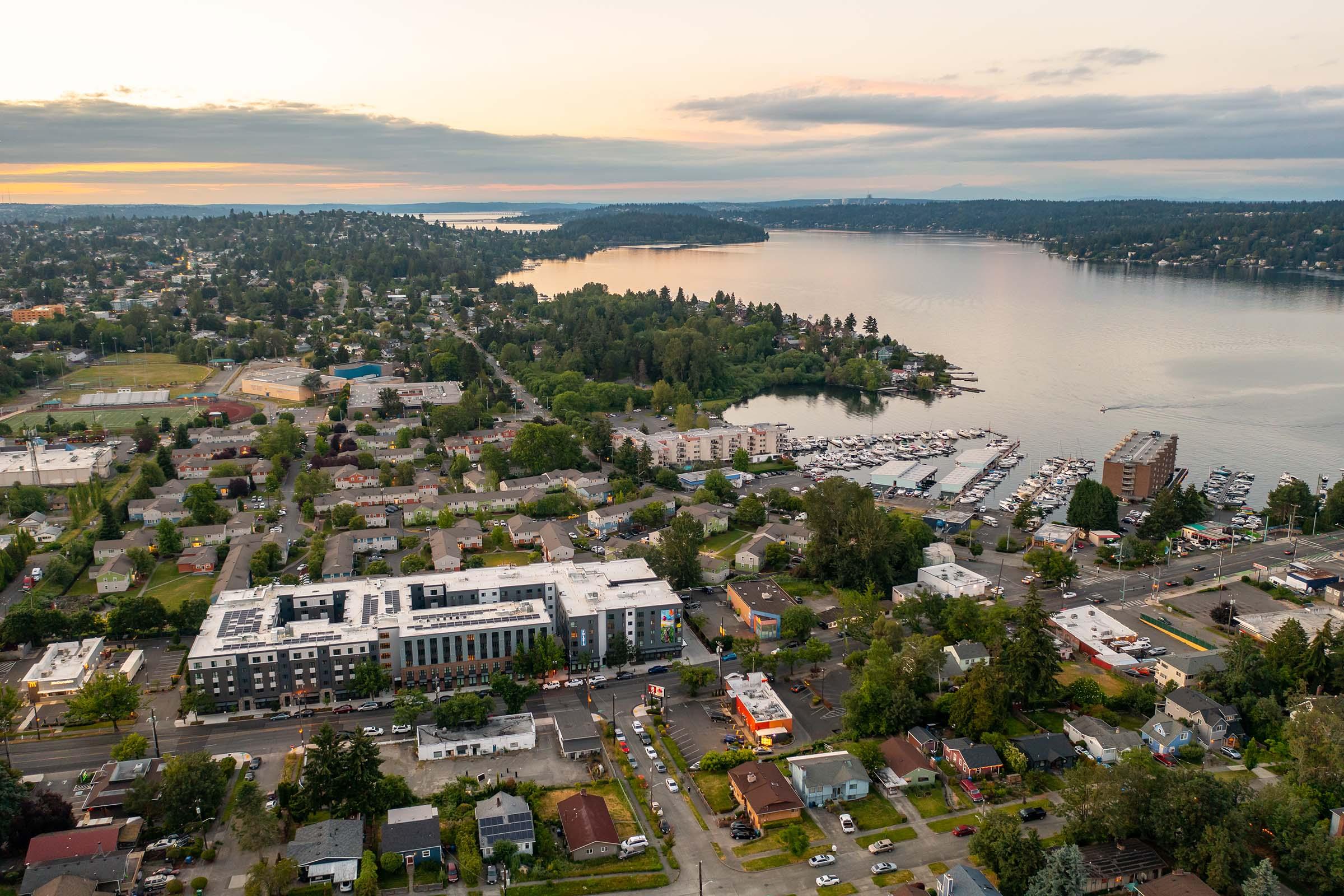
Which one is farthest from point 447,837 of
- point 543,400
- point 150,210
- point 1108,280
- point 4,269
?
point 150,210

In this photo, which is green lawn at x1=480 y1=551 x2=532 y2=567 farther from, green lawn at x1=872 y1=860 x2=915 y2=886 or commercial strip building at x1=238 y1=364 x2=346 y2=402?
commercial strip building at x1=238 y1=364 x2=346 y2=402

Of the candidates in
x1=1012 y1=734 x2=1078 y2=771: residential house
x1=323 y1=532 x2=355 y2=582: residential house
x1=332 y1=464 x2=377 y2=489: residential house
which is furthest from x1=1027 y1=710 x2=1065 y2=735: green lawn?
x1=332 y1=464 x2=377 y2=489: residential house

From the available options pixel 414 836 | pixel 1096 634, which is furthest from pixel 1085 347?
pixel 414 836

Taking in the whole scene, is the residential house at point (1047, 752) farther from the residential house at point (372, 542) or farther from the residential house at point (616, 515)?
the residential house at point (372, 542)

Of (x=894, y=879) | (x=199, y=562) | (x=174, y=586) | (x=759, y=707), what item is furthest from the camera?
(x=199, y=562)

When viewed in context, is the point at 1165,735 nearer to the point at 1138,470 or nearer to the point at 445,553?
the point at 1138,470
